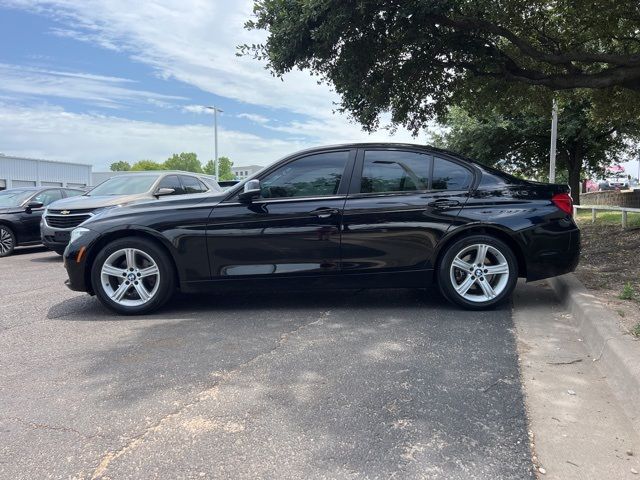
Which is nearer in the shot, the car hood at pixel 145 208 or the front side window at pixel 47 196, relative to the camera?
the car hood at pixel 145 208

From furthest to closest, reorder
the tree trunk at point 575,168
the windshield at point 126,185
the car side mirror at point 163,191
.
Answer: the tree trunk at point 575,168
the windshield at point 126,185
the car side mirror at point 163,191

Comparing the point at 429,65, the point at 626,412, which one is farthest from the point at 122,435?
the point at 429,65

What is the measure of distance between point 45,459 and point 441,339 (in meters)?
2.92

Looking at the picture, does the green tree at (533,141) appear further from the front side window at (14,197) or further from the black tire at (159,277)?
the black tire at (159,277)

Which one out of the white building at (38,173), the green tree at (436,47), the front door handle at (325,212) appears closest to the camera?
the front door handle at (325,212)

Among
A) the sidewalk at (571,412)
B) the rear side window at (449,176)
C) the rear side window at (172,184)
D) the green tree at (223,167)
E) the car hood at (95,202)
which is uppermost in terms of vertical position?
the green tree at (223,167)

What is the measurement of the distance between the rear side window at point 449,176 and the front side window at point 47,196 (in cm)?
984

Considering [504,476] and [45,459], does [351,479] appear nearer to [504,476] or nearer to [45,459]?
[504,476]

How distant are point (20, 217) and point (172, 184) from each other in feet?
12.7

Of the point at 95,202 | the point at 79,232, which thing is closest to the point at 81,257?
the point at 79,232

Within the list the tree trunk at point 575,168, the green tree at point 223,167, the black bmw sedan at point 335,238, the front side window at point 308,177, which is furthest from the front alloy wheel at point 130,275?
the green tree at point 223,167

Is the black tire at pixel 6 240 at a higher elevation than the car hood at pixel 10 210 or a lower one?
lower

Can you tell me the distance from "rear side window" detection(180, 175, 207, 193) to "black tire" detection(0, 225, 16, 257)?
4.05m

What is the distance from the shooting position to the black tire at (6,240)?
36.0 ft
